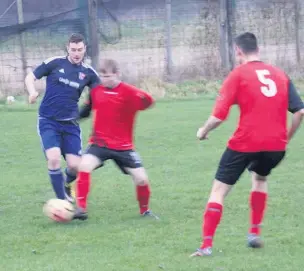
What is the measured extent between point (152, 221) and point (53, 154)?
1.20m

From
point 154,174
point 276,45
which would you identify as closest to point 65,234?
point 154,174

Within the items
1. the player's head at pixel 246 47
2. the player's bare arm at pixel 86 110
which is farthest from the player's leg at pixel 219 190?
the player's bare arm at pixel 86 110

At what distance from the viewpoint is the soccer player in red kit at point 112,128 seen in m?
7.89

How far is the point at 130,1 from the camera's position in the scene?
1947 centimetres

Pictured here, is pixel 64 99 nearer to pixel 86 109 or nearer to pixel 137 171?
pixel 86 109

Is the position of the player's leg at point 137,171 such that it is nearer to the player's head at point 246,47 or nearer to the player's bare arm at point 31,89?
the player's bare arm at point 31,89

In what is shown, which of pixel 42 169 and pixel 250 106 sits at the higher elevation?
pixel 250 106

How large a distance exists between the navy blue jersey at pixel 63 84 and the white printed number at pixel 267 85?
8.16 feet

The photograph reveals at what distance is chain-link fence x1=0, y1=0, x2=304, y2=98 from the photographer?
18688mm

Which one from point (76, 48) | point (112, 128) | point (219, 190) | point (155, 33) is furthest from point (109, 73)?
point (155, 33)

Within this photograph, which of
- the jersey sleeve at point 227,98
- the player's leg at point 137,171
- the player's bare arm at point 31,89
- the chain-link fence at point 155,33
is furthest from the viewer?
the chain-link fence at point 155,33

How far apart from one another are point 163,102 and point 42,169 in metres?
7.14

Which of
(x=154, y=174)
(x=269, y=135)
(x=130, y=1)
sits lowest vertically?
(x=154, y=174)

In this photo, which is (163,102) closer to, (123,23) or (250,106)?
(123,23)
